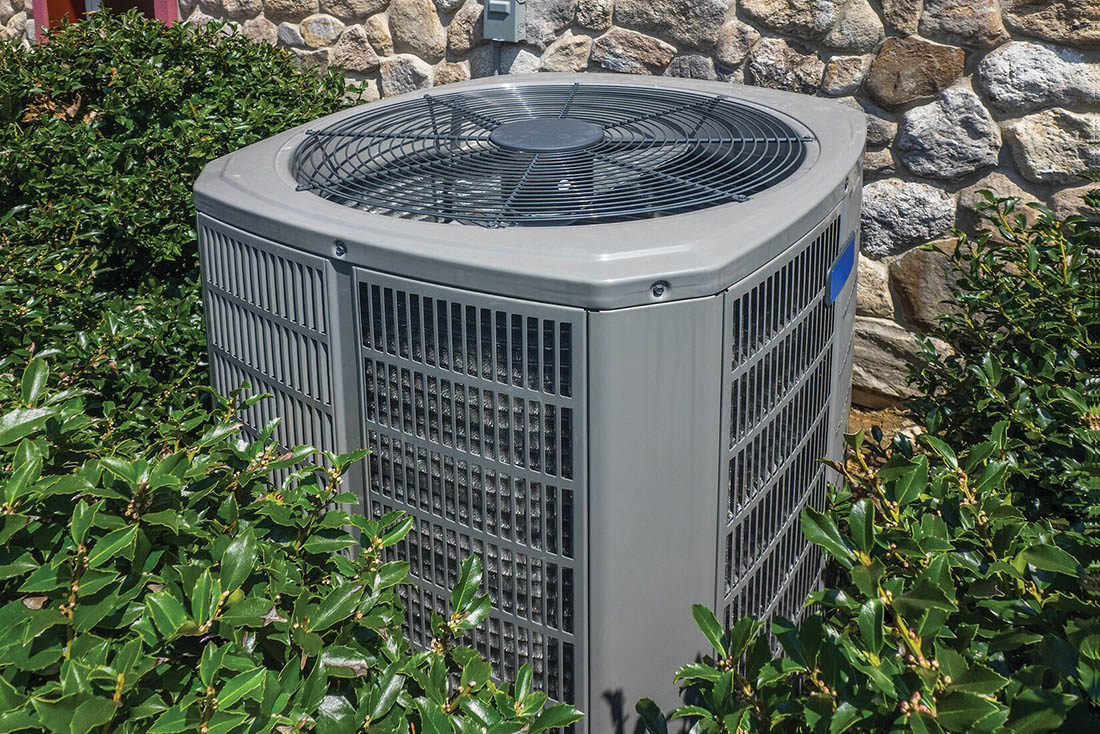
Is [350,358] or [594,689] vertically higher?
[350,358]

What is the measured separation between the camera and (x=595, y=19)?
3.56 metres

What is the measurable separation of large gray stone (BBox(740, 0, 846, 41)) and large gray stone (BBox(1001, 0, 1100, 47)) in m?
0.50

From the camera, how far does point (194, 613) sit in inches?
42.0

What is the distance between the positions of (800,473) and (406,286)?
0.83 meters

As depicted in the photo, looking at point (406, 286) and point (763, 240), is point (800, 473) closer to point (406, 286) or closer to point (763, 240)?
point (763, 240)

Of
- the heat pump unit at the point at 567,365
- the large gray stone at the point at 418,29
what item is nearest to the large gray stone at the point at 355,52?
the large gray stone at the point at 418,29

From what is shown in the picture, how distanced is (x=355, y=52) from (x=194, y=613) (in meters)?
3.53

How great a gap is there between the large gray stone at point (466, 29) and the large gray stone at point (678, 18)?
58 centimetres

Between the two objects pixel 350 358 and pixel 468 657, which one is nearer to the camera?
pixel 468 657

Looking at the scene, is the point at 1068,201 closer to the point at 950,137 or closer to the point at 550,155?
the point at 950,137

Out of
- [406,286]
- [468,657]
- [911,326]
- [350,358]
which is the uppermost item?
[406,286]

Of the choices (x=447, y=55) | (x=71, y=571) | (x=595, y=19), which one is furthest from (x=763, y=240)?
(x=447, y=55)

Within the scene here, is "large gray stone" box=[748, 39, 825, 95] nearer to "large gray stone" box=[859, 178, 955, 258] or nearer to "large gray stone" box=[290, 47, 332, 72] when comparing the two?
"large gray stone" box=[859, 178, 955, 258]

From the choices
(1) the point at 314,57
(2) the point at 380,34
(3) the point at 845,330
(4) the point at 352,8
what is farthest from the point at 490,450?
(1) the point at 314,57
